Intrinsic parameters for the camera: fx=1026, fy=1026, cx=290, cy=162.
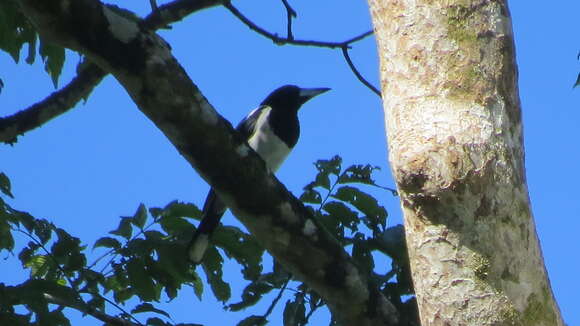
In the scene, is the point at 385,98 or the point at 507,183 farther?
the point at 385,98

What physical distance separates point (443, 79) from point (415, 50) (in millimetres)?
133

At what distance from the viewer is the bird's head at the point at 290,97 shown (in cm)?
762

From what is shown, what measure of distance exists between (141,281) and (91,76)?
1479mm

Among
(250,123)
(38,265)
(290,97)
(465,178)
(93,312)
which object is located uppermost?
(290,97)

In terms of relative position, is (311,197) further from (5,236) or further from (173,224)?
(5,236)

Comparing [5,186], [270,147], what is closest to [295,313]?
[5,186]

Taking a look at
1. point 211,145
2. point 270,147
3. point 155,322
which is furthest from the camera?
point 270,147

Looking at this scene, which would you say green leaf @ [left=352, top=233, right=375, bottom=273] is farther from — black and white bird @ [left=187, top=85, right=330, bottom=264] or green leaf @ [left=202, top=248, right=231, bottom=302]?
black and white bird @ [left=187, top=85, right=330, bottom=264]

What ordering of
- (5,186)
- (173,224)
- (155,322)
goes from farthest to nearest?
(173,224) → (5,186) → (155,322)

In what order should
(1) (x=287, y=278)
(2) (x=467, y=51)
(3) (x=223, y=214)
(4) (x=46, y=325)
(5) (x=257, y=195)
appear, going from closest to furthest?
(2) (x=467, y=51) → (5) (x=257, y=195) → (4) (x=46, y=325) → (1) (x=287, y=278) → (3) (x=223, y=214)

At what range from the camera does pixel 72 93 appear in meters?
5.10

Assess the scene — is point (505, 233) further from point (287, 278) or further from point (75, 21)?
point (287, 278)

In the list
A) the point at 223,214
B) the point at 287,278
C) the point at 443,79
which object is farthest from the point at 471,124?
the point at 223,214

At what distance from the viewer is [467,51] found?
8.87 feet
